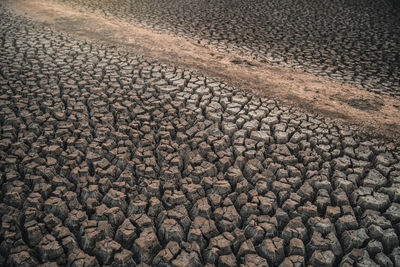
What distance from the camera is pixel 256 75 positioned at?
3.38 meters

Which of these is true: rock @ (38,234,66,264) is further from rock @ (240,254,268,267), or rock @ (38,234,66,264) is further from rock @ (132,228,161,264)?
rock @ (240,254,268,267)

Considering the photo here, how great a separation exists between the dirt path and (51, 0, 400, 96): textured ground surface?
0.89 ft

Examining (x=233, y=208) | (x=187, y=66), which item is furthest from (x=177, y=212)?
(x=187, y=66)

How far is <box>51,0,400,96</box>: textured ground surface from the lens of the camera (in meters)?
3.68

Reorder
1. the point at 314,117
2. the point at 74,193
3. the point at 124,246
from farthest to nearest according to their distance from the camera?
the point at 314,117, the point at 74,193, the point at 124,246

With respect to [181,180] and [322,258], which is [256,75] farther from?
[322,258]

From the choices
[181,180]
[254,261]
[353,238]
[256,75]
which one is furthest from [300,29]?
[254,261]

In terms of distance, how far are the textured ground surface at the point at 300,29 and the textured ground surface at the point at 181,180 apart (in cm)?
132

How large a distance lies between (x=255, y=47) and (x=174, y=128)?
7.29 ft

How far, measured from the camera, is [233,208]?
72.5 inches

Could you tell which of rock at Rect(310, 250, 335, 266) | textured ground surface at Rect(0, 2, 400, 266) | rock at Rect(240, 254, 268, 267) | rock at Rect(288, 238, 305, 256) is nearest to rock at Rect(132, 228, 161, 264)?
textured ground surface at Rect(0, 2, 400, 266)

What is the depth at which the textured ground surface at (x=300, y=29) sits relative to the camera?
368 cm

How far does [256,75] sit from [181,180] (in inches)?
71.6

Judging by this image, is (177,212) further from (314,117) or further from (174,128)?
(314,117)
